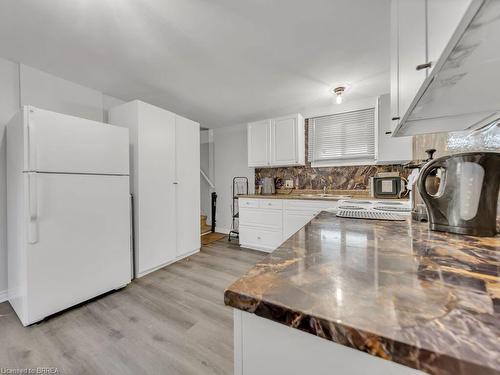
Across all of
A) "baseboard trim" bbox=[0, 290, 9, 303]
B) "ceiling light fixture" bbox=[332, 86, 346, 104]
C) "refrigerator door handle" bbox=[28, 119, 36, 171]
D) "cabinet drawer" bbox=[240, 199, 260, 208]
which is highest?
"ceiling light fixture" bbox=[332, 86, 346, 104]

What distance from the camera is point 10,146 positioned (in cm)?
188

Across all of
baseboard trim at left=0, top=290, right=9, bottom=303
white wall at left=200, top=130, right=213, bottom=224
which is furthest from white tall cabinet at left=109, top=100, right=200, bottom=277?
white wall at left=200, top=130, right=213, bottom=224

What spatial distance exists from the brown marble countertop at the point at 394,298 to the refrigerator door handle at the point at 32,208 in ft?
6.34

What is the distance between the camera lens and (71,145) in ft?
5.81

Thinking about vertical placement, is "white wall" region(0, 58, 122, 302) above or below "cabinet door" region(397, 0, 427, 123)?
above

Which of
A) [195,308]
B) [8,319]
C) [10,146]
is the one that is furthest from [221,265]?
[10,146]

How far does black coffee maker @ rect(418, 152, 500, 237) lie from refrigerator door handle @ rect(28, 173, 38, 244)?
2.44 meters

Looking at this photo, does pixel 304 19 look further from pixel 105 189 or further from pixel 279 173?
pixel 279 173

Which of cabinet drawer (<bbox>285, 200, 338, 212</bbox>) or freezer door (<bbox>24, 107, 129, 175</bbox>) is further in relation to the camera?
cabinet drawer (<bbox>285, 200, 338, 212</bbox>)

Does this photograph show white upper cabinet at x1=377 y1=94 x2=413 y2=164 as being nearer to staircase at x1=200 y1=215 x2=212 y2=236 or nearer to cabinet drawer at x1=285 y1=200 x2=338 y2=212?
cabinet drawer at x1=285 y1=200 x2=338 y2=212

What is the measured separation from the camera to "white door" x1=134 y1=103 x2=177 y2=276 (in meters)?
2.38

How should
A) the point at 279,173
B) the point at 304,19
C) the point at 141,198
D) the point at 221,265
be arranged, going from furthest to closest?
1. the point at 279,173
2. the point at 221,265
3. the point at 141,198
4. the point at 304,19

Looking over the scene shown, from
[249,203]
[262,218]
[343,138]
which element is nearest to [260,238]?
[262,218]

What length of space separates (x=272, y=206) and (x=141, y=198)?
1.77 m
